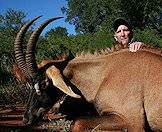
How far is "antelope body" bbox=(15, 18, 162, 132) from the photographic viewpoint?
5949mm

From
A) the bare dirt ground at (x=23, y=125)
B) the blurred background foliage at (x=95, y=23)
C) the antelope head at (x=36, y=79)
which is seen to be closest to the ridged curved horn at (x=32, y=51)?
the antelope head at (x=36, y=79)

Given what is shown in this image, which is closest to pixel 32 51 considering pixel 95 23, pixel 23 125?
pixel 23 125

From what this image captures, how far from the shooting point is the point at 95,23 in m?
60.2

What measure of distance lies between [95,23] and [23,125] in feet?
173

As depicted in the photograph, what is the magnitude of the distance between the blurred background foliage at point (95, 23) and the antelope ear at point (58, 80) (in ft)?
59.1

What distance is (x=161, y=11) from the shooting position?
2192 inches

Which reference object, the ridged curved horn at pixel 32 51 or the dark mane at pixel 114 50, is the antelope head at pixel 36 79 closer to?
the ridged curved horn at pixel 32 51

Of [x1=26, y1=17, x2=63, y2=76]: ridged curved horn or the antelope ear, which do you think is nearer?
the antelope ear

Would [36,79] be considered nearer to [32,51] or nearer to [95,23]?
[32,51]

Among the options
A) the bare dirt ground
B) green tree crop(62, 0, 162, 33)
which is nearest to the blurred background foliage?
green tree crop(62, 0, 162, 33)

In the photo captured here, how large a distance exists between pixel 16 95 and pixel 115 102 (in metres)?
10.7

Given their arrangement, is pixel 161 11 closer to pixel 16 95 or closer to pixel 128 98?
pixel 16 95

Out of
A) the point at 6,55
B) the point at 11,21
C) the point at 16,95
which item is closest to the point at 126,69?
the point at 16,95

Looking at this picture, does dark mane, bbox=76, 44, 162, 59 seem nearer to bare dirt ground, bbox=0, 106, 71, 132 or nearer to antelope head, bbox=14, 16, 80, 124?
antelope head, bbox=14, 16, 80, 124
